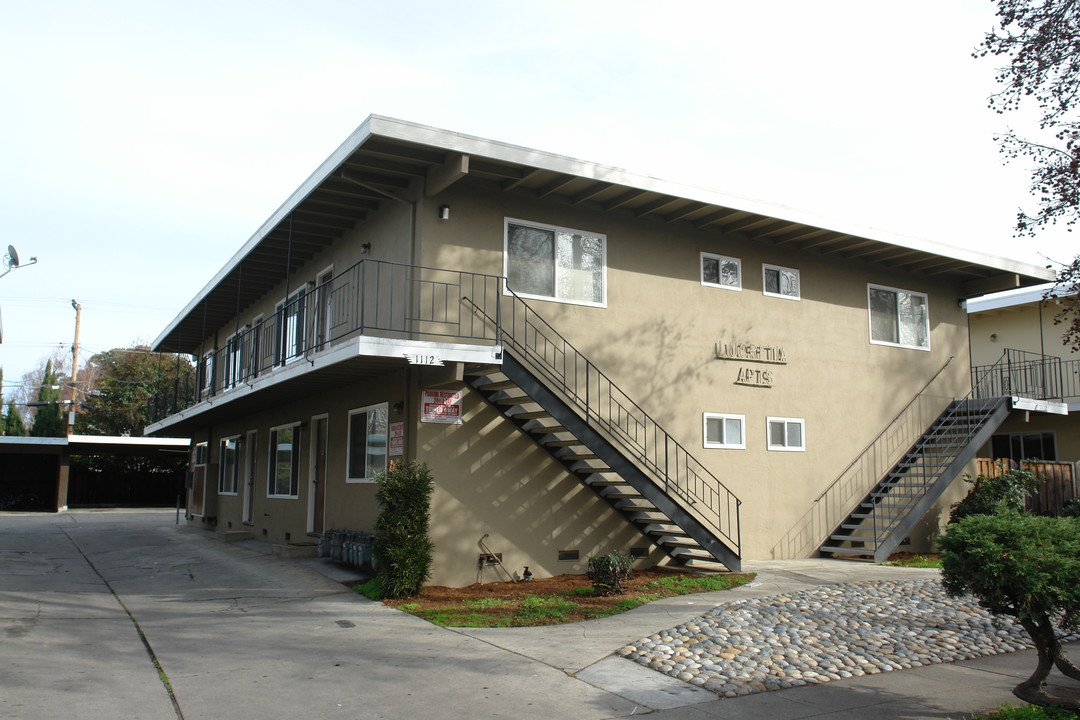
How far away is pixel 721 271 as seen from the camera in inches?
591

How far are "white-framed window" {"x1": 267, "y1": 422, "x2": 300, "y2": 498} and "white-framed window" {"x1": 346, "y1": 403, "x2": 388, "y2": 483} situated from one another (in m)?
2.80

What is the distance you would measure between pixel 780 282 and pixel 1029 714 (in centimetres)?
1066

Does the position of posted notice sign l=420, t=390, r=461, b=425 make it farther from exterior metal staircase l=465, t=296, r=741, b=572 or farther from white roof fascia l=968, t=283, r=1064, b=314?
white roof fascia l=968, t=283, r=1064, b=314

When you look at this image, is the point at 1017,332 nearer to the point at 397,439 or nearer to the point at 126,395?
the point at 397,439

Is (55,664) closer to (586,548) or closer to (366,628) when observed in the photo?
(366,628)

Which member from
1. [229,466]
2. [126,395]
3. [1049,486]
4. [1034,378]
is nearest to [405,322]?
[229,466]

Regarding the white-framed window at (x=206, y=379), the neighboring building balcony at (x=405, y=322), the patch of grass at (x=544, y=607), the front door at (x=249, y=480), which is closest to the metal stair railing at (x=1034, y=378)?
the neighboring building balcony at (x=405, y=322)

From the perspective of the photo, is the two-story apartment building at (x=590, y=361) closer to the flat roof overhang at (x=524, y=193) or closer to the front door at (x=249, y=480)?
the flat roof overhang at (x=524, y=193)

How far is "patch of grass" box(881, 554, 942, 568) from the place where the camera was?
14172 mm

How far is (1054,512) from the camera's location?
17.9 m

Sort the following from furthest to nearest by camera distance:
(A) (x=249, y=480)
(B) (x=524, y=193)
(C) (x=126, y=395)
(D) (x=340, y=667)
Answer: (C) (x=126, y=395)
(A) (x=249, y=480)
(B) (x=524, y=193)
(D) (x=340, y=667)

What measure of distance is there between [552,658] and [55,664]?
4.23 meters

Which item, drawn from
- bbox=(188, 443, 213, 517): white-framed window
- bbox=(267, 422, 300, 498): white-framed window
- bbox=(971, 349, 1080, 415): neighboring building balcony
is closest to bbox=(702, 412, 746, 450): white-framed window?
bbox=(267, 422, 300, 498): white-framed window

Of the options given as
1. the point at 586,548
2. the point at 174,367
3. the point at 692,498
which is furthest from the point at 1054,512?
the point at 174,367
